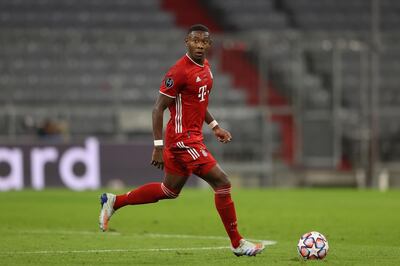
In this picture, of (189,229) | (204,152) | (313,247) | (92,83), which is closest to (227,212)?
(204,152)

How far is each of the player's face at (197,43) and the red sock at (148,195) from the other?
4.65 feet

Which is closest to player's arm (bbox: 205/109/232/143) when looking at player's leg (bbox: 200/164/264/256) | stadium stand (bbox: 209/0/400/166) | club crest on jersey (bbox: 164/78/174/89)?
player's leg (bbox: 200/164/264/256)

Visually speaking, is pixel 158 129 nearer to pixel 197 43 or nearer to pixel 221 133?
pixel 221 133

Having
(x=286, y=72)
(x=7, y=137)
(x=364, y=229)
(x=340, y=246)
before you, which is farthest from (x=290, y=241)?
(x=286, y=72)

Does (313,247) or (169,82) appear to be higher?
(169,82)

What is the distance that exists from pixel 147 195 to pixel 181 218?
5965 mm

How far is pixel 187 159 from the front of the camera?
1024cm

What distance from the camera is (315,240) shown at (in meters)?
9.59

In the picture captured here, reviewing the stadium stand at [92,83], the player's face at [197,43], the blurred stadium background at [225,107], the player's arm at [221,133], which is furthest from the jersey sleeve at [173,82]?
the stadium stand at [92,83]

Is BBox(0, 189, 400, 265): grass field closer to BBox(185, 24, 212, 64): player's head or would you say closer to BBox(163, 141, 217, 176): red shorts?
BBox(163, 141, 217, 176): red shorts

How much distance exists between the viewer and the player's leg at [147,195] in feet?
34.4

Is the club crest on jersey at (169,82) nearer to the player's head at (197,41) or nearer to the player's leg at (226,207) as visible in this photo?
the player's head at (197,41)

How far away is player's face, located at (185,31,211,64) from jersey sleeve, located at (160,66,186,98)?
227mm

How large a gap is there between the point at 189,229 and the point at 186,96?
446 cm
